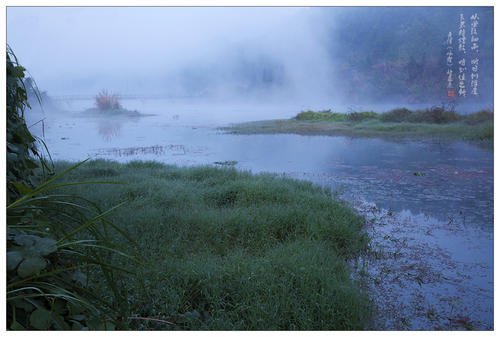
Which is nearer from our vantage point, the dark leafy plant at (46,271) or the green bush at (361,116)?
the dark leafy plant at (46,271)

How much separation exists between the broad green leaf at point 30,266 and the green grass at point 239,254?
1.54 ft

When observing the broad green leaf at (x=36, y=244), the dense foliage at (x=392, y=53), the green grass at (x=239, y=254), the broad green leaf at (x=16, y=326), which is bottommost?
the green grass at (x=239, y=254)

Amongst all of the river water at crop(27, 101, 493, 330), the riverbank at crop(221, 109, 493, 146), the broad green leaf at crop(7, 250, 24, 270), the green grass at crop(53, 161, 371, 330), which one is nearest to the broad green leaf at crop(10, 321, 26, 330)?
the broad green leaf at crop(7, 250, 24, 270)

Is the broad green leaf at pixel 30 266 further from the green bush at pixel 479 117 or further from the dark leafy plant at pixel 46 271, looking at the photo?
the green bush at pixel 479 117

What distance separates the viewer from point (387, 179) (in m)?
4.69

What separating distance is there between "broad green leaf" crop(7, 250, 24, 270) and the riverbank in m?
6.87

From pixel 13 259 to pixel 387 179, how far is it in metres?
4.39

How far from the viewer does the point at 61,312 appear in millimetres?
950

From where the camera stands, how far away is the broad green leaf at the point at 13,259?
2.72ft

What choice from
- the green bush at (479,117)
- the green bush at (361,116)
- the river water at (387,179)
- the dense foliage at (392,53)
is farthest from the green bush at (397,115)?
the river water at (387,179)

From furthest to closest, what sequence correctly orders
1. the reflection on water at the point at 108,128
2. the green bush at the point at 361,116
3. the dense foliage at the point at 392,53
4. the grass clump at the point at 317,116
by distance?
the grass clump at the point at 317,116, the green bush at the point at 361,116, the reflection on water at the point at 108,128, the dense foliage at the point at 392,53

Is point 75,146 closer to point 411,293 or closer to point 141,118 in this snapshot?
point 141,118

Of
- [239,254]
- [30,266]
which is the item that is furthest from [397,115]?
[30,266]

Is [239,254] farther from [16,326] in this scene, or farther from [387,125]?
[387,125]
